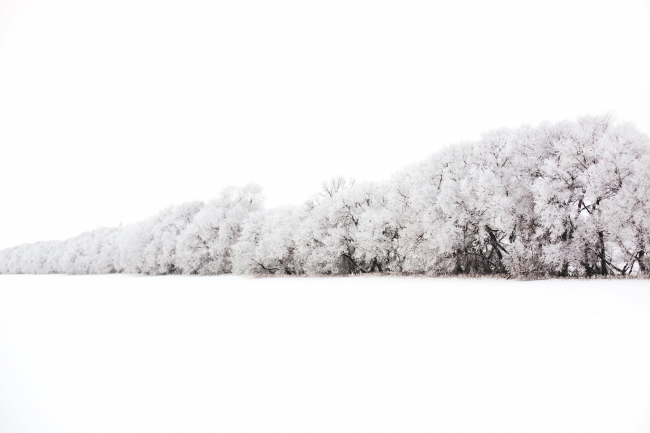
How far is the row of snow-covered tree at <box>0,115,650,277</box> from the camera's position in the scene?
2514 centimetres

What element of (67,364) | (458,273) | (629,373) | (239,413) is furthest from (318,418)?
(458,273)

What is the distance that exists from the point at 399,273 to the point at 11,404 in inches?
1315

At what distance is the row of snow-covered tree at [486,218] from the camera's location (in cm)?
2514

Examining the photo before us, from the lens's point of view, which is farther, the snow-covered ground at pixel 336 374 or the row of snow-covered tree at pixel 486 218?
the row of snow-covered tree at pixel 486 218

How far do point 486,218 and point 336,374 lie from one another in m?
28.0

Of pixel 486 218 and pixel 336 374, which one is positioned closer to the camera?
pixel 336 374

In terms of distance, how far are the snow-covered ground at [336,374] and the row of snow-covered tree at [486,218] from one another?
16782 mm

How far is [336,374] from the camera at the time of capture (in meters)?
6.05

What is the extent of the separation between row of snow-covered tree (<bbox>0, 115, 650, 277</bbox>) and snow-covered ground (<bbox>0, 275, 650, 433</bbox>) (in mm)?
16782

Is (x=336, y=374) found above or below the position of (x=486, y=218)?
below

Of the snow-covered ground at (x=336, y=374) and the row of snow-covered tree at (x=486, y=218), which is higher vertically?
the row of snow-covered tree at (x=486, y=218)

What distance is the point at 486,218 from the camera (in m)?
30.6

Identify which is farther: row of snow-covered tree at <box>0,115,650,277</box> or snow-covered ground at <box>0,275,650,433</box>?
row of snow-covered tree at <box>0,115,650,277</box>

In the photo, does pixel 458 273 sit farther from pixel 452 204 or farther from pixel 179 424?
pixel 179 424
